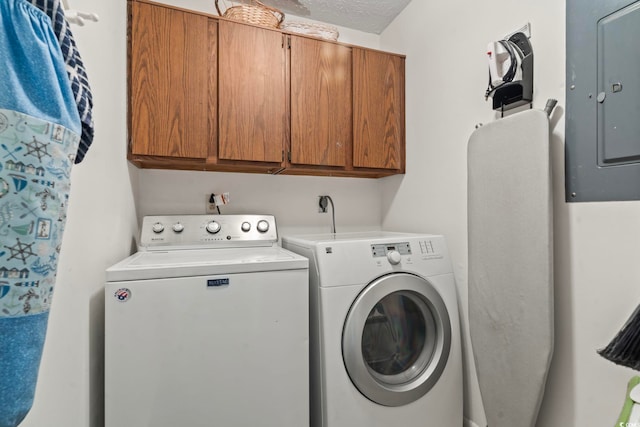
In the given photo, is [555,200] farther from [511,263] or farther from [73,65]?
[73,65]

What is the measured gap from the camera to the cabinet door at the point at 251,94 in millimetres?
1568

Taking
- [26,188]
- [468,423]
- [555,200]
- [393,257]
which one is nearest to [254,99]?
[393,257]

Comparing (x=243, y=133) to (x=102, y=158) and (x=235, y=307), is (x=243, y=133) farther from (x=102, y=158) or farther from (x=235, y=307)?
(x=235, y=307)

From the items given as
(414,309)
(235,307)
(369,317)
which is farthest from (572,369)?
(235,307)

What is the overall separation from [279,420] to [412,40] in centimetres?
217

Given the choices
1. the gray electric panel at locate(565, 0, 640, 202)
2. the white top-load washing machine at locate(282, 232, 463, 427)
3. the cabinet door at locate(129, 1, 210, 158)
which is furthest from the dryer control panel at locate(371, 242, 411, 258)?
the cabinet door at locate(129, 1, 210, 158)

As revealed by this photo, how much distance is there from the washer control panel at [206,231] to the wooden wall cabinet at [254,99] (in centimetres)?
30

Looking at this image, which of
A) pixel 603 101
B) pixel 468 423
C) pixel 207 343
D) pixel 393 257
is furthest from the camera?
pixel 468 423

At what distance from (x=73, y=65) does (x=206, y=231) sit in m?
1.17

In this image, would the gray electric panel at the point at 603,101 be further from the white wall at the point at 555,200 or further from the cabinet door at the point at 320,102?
the cabinet door at the point at 320,102

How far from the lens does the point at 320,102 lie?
1.75 metres

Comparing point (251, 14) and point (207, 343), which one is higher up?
point (251, 14)

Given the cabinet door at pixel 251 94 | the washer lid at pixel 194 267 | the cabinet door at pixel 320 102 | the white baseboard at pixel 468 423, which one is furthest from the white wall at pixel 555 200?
the washer lid at pixel 194 267

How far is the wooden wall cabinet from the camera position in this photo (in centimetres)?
145
